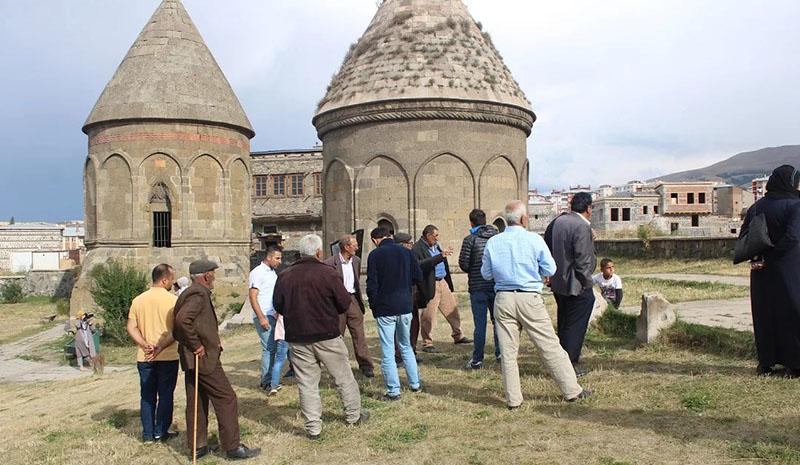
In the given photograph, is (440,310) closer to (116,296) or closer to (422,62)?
(422,62)

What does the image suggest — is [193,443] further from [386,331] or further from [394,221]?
[394,221]

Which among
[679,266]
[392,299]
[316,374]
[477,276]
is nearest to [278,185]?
[679,266]

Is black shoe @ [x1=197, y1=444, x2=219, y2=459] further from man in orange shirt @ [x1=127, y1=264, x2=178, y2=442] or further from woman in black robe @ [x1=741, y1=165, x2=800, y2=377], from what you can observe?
woman in black robe @ [x1=741, y1=165, x2=800, y2=377]

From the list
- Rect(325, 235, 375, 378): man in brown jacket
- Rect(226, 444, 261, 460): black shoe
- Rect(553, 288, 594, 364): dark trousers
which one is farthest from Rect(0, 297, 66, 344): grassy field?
Rect(553, 288, 594, 364): dark trousers

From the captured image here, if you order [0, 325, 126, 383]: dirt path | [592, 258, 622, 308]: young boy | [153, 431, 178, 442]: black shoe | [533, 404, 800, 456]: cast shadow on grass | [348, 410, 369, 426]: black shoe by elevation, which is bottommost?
[0, 325, 126, 383]: dirt path

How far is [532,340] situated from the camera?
5570 millimetres

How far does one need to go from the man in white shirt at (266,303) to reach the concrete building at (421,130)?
8180mm

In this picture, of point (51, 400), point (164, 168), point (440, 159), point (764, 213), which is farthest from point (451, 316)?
point (164, 168)

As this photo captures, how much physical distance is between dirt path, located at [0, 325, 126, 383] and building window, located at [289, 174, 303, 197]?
2077cm

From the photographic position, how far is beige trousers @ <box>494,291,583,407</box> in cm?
553

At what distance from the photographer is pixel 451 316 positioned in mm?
8922

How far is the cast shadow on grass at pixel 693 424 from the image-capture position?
448 cm

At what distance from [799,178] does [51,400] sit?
383 inches

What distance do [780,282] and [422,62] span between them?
36.2ft
